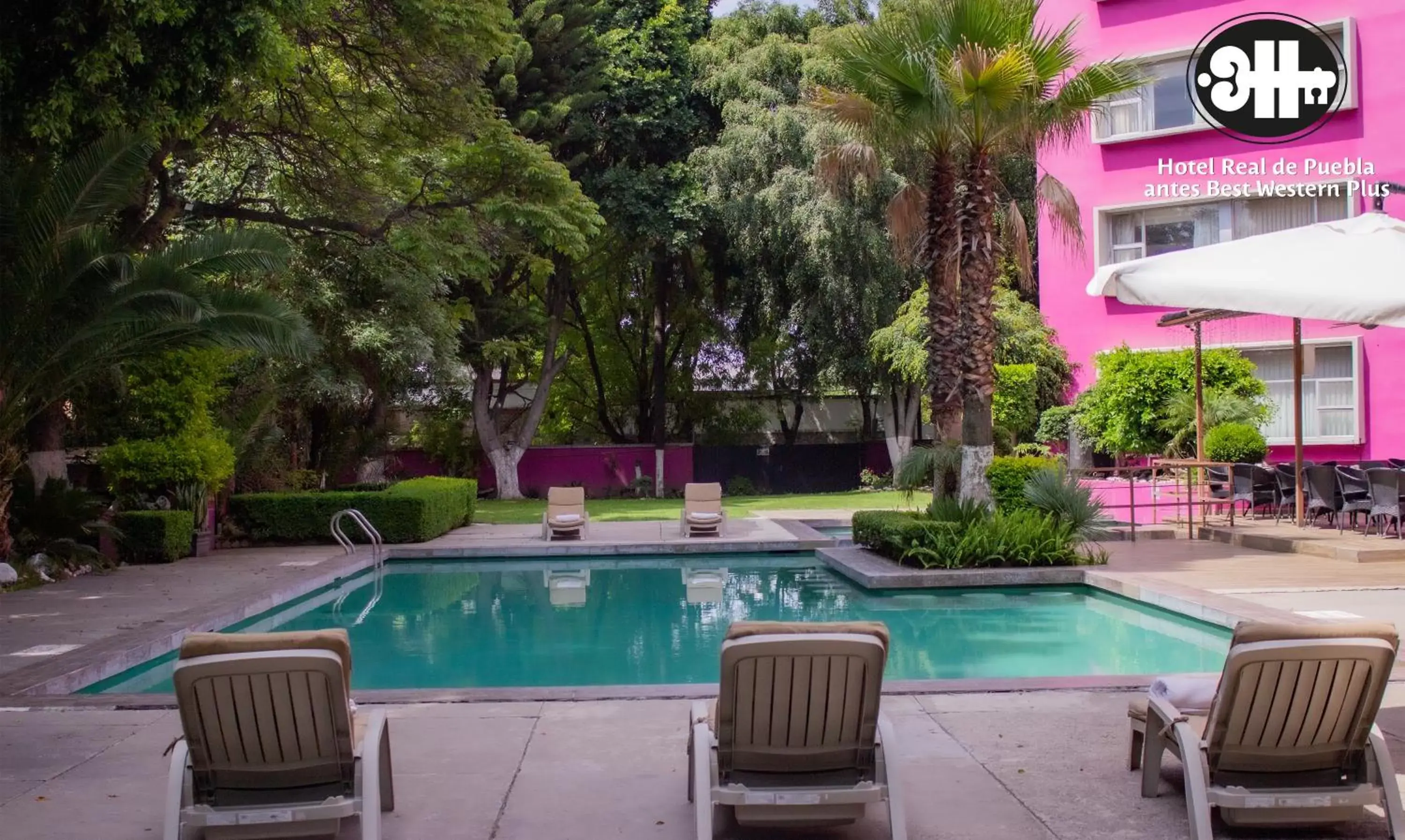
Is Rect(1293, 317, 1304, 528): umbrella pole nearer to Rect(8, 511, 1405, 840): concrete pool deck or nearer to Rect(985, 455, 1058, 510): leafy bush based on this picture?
Rect(985, 455, 1058, 510): leafy bush

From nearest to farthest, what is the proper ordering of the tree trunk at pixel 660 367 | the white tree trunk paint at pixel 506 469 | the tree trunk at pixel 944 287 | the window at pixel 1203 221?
1. the tree trunk at pixel 944 287
2. the window at pixel 1203 221
3. the white tree trunk paint at pixel 506 469
4. the tree trunk at pixel 660 367

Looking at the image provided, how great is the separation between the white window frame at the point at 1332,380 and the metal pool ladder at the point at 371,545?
44.7 ft

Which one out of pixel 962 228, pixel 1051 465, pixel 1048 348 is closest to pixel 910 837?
pixel 962 228

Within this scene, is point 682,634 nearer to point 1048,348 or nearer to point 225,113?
point 225,113

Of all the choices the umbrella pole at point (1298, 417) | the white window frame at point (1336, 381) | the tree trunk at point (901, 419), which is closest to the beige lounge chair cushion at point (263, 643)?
the umbrella pole at point (1298, 417)

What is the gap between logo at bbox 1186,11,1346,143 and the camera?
70.8 ft

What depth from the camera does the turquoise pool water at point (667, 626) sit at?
30.3ft

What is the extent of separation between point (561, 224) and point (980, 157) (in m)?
7.51

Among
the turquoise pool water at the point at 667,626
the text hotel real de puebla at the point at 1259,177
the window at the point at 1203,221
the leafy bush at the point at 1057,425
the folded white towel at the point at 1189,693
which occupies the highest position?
the text hotel real de puebla at the point at 1259,177

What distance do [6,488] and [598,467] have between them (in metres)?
20.2

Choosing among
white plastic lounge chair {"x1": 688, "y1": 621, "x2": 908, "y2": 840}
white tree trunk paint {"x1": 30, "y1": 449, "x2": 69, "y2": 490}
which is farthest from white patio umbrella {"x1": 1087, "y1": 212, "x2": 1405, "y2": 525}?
white tree trunk paint {"x1": 30, "y1": 449, "x2": 69, "y2": 490}

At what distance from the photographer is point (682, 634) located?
11.1 meters

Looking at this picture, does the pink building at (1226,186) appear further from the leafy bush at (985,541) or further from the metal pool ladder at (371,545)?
the metal pool ladder at (371,545)

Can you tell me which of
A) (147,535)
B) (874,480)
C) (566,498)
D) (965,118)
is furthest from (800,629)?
(874,480)
